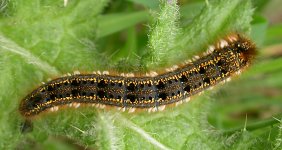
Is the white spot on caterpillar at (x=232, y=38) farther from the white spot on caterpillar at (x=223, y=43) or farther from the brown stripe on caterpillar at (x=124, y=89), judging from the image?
the brown stripe on caterpillar at (x=124, y=89)

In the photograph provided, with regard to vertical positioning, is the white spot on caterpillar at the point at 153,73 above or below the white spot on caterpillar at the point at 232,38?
below

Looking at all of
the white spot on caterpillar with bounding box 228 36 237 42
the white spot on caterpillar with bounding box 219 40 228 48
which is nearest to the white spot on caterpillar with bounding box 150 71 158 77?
the white spot on caterpillar with bounding box 219 40 228 48

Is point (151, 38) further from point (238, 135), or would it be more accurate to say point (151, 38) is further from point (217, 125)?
point (217, 125)

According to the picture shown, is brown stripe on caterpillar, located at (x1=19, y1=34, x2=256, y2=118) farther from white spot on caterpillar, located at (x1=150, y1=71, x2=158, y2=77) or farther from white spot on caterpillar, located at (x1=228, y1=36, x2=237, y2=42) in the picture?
white spot on caterpillar, located at (x1=228, y1=36, x2=237, y2=42)

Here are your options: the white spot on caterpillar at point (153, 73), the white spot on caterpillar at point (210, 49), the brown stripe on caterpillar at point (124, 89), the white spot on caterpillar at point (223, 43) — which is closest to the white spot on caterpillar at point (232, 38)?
the white spot on caterpillar at point (223, 43)

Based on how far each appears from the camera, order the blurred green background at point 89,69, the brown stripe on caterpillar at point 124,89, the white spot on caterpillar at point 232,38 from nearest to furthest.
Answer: the blurred green background at point 89,69
the brown stripe on caterpillar at point 124,89
the white spot on caterpillar at point 232,38

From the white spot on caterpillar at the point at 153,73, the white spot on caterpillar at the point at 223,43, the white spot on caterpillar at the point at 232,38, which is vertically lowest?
the white spot on caterpillar at the point at 153,73

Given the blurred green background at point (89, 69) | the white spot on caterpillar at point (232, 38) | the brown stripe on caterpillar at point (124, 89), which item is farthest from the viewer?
the white spot on caterpillar at point (232, 38)

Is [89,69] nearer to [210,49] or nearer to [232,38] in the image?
[210,49]
